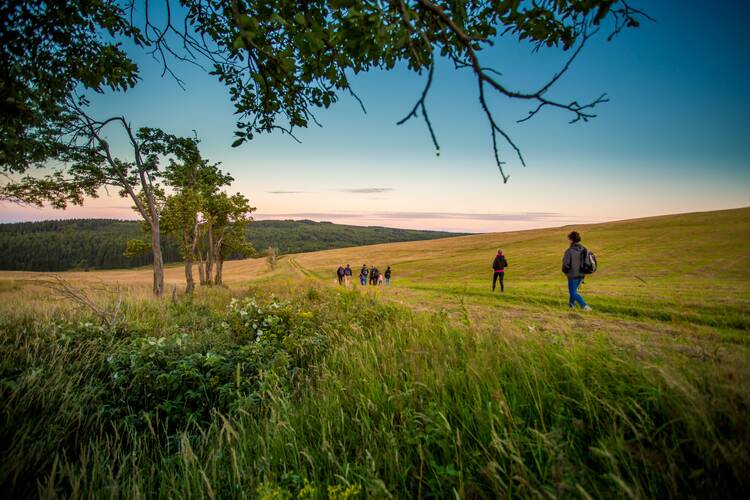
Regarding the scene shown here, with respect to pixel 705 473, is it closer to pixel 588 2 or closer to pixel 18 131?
pixel 588 2

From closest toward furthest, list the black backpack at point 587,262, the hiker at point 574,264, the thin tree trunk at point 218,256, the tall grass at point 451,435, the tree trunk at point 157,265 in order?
1. the tall grass at point 451,435
2. the black backpack at point 587,262
3. the hiker at point 574,264
4. the tree trunk at point 157,265
5. the thin tree trunk at point 218,256

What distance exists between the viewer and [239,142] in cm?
306

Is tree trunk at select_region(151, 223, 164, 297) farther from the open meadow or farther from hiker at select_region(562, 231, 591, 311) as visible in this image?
hiker at select_region(562, 231, 591, 311)

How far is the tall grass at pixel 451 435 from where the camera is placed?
1473 millimetres

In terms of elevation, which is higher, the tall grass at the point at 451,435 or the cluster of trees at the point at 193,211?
the cluster of trees at the point at 193,211

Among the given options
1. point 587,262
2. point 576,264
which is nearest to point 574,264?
point 576,264

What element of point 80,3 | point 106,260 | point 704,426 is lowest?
point 106,260

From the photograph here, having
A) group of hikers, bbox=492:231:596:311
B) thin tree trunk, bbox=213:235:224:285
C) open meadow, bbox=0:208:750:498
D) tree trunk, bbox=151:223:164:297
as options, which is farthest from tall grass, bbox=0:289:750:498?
thin tree trunk, bbox=213:235:224:285

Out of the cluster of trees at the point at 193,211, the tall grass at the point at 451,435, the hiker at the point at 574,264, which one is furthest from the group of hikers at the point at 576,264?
the cluster of trees at the point at 193,211

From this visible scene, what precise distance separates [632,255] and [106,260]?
145506 mm

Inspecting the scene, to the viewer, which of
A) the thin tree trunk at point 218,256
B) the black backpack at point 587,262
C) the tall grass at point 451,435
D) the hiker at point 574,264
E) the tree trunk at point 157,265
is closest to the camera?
the tall grass at point 451,435

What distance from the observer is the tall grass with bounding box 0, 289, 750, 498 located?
147cm

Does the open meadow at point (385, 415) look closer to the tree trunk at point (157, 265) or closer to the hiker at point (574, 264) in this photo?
the hiker at point (574, 264)

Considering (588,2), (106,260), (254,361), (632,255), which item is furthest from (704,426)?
(106,260)
